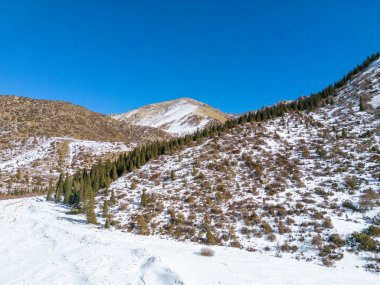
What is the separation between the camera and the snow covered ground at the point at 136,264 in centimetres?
1187

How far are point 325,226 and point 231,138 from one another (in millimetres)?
22682

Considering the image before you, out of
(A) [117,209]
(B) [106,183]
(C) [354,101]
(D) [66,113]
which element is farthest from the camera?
(D) [66,113]

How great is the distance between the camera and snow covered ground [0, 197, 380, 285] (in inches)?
467

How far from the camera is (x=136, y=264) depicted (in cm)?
1323

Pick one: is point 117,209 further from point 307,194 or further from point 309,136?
point 309,136

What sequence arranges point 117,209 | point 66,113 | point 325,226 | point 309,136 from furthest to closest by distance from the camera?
1. point 66,113
2. point 309,136
3. point 117,209
4. point 325,226

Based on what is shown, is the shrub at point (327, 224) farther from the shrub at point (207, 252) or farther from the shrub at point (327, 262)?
the shrub at point (207, 252)

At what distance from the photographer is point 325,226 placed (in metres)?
18.3

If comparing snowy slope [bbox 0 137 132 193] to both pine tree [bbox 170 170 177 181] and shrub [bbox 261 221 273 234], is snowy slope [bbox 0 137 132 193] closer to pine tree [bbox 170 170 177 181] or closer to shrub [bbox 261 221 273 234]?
pine tree [bbox 170 170 177 181]

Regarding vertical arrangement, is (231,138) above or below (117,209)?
above

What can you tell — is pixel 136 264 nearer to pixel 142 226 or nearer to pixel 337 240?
pixel 142 226

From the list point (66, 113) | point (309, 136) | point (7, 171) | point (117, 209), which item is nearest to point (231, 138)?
point (309, 136)

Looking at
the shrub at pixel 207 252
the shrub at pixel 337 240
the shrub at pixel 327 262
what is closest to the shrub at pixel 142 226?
the shrub at pixel 207 252

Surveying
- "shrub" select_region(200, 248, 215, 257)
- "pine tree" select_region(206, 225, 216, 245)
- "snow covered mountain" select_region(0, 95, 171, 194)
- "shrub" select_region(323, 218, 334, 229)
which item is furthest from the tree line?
"shrub" select_region(323, 218, 334, 229)
